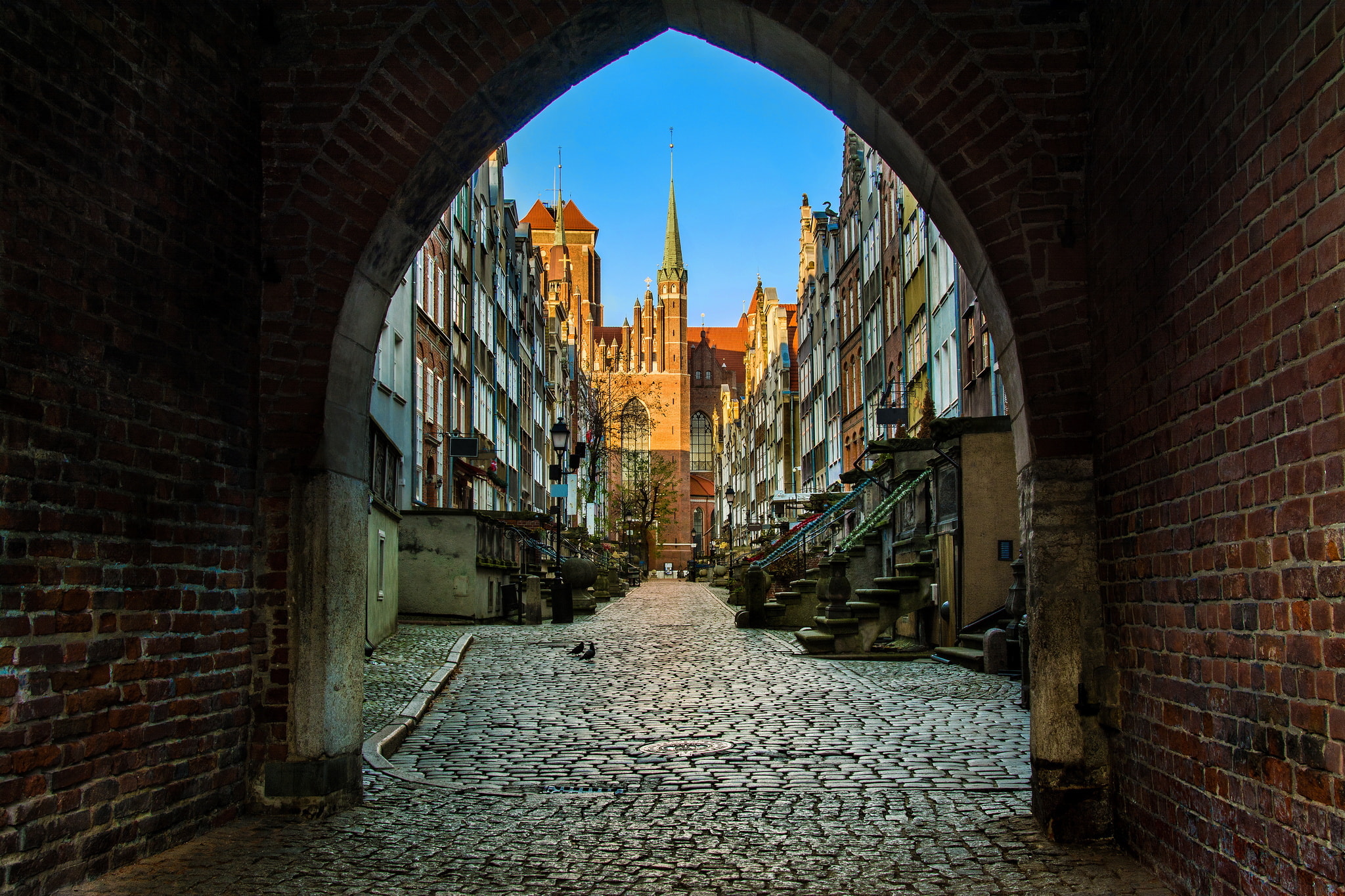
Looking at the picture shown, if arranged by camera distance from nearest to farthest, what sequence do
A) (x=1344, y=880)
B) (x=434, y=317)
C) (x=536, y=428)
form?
(x=1344, y=880) < (x=434, y=317) < (x=536, y=428)

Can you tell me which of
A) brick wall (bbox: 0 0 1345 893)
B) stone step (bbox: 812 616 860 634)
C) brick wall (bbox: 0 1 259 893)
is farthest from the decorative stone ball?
brick wall (bbox: 0 1 259 893)

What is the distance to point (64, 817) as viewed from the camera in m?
5.31

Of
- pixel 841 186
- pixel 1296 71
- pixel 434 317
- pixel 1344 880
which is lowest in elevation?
pixel 1344 880

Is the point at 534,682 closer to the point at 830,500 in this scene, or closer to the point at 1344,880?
the point at 1344,880

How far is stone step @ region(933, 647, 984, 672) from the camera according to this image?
15105mm

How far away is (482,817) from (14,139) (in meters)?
4.06

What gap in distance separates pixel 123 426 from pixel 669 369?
110729mm

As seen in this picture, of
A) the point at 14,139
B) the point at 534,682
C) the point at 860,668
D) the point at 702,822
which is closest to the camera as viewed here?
the point at 14,139

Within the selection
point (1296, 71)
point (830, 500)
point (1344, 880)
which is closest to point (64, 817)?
point (1344, 880)

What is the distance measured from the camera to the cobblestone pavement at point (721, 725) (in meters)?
8.16

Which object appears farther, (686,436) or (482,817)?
(686,436)

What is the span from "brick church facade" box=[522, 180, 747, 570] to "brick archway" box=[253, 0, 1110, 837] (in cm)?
9000

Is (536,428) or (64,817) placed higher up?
(536,428)

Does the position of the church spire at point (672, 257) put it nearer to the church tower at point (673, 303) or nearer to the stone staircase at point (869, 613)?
the church tower at point (673, 303)
